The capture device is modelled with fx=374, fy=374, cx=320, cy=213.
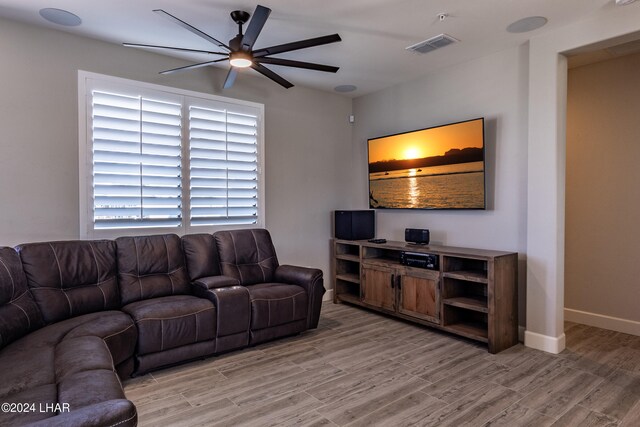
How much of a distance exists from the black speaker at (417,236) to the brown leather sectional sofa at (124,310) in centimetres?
119

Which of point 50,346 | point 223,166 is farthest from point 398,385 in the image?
point 223,166

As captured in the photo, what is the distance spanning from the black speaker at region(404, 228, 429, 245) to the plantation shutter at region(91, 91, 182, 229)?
2536mm

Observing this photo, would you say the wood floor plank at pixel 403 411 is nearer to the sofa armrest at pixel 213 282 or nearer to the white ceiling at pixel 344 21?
the sofa armrest at pixel 213 282

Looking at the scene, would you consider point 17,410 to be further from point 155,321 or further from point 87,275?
point 87,275

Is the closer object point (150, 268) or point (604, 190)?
point (150, 268)

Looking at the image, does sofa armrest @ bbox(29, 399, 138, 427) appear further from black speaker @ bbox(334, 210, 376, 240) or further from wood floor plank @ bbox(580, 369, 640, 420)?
black speaker @ bbox(334, 210, 376, 240)

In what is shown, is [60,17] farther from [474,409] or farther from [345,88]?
[474,409]

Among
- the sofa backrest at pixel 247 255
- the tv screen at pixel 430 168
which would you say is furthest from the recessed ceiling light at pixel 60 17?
the tv screen at pixel 430 168

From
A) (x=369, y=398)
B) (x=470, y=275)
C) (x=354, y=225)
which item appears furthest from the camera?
(x=354, y=225)

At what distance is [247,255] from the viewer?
4.03 metres

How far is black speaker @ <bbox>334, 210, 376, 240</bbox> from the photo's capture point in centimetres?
482

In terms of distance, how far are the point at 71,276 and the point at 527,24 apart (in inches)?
169

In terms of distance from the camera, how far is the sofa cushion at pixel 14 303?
2355 mm

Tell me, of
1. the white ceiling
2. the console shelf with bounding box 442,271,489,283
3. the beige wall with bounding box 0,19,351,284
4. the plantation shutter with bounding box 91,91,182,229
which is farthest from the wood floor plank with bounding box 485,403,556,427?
the beige wall with bounding box 0,19,351,284
